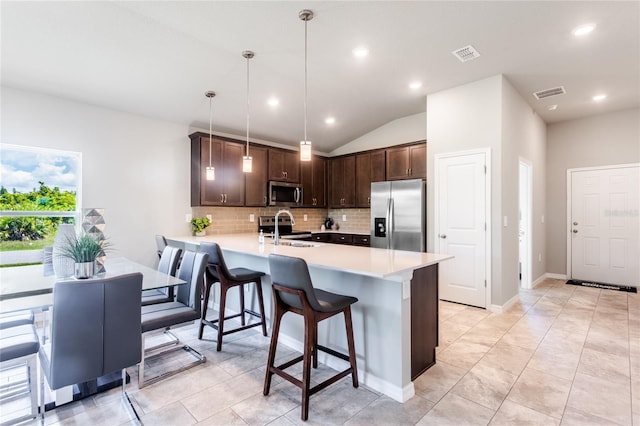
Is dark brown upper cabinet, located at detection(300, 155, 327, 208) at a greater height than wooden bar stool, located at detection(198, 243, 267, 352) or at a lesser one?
greater

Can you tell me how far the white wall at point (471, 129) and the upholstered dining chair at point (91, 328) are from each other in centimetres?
372

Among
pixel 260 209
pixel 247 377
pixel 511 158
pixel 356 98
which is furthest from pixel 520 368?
pixel 260 209

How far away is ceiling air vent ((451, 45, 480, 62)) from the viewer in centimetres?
327

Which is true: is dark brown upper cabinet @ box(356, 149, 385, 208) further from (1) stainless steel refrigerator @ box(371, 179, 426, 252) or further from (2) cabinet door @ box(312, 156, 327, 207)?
(2) cabinet door @ box(312, 156, 327, 207)

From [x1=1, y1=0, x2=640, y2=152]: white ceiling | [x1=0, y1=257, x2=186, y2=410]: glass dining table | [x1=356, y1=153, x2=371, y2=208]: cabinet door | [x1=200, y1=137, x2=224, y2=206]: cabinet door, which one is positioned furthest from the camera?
[x1=356, y1=153, x2=371, y2=208]: cabinet door

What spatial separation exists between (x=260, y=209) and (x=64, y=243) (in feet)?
10.8

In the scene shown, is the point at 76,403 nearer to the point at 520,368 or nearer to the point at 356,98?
the point at 520,368

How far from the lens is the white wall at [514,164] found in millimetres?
3932

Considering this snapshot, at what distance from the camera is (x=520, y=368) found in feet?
8.28

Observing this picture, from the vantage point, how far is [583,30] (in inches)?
114

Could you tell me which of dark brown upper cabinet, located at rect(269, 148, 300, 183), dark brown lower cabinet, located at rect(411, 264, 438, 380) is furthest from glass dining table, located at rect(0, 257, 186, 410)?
dark brown upper cabinet, located at rect(269, 148, 300, 183)

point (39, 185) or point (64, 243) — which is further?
point (39, 185)

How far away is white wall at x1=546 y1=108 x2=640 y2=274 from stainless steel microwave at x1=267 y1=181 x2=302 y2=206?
463cm

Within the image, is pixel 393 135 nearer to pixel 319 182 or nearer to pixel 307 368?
pixel 319 182
